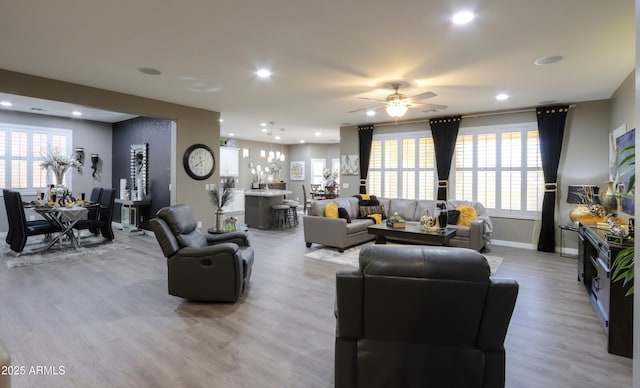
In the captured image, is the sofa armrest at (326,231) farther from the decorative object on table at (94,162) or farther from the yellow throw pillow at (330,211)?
the decorative object on table at (94,162)

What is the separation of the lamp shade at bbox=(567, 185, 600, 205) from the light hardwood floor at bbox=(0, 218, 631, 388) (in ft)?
5.16

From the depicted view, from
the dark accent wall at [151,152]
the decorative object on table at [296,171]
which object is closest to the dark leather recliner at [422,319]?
the dark accent wall at [151,152]

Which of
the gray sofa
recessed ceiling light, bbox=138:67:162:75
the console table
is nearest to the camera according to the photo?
recessed ceiling light, bbox=138:67:162:75

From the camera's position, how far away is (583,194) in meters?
5.33

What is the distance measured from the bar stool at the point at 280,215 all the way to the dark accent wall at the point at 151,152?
2626mm

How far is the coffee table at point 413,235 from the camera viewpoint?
5004 mm

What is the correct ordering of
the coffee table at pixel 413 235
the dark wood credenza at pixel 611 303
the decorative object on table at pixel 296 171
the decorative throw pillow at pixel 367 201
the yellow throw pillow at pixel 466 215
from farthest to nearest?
the decorative object on table at pixel 296 171
the decorative throw pillow at pixel 367 201
the yellow throw pillow at pixel 466 215
the coffee table at pixel 413 235
the dark wood credenza at pixel 611 303

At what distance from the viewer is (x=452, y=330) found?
67.0 inches

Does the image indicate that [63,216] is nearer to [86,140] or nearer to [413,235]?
[86,140]

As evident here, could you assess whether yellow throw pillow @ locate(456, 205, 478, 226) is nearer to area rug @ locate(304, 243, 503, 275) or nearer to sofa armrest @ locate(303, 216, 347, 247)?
area rug @ locate(304, 243, 503, 275)

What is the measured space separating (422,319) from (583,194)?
5.31 m

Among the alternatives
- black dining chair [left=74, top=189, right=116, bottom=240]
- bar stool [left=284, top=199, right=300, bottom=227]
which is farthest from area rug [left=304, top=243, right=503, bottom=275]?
black dining chair [left=74, top=189, right=116, bottom=240]

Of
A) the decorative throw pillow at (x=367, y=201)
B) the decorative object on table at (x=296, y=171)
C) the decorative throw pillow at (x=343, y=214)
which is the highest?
the decorative object on table at (x=296, y=171)

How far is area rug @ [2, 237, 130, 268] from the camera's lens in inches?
200
